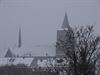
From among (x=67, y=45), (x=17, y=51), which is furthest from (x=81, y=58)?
(x=17, y=51)

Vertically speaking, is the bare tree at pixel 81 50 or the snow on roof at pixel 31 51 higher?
the bare tree at pixel 81 50

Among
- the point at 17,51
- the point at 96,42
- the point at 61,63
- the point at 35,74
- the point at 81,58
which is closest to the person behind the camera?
the point at 81,58

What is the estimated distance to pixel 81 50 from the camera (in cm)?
1086

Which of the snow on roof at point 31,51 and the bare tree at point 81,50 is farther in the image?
the snow on roof at point 31,51

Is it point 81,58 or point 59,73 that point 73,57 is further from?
point 59,73

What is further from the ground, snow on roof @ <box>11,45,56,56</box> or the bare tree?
the bare tree

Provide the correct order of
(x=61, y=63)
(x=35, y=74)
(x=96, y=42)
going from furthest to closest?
(x=35, y=74), (x=61, y=63), (x=96, y=42)

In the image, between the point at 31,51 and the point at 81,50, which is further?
the point at 31,51

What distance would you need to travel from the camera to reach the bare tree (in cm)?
1076

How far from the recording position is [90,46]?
11.0 metres

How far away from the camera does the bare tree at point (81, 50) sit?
10.8 meters

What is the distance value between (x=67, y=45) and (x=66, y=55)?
0.49 metres

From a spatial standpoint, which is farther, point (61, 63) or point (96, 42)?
point (61, 63)

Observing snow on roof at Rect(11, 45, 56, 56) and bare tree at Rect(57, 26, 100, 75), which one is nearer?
bare tree at Rect(57, 26, 100, 75)
